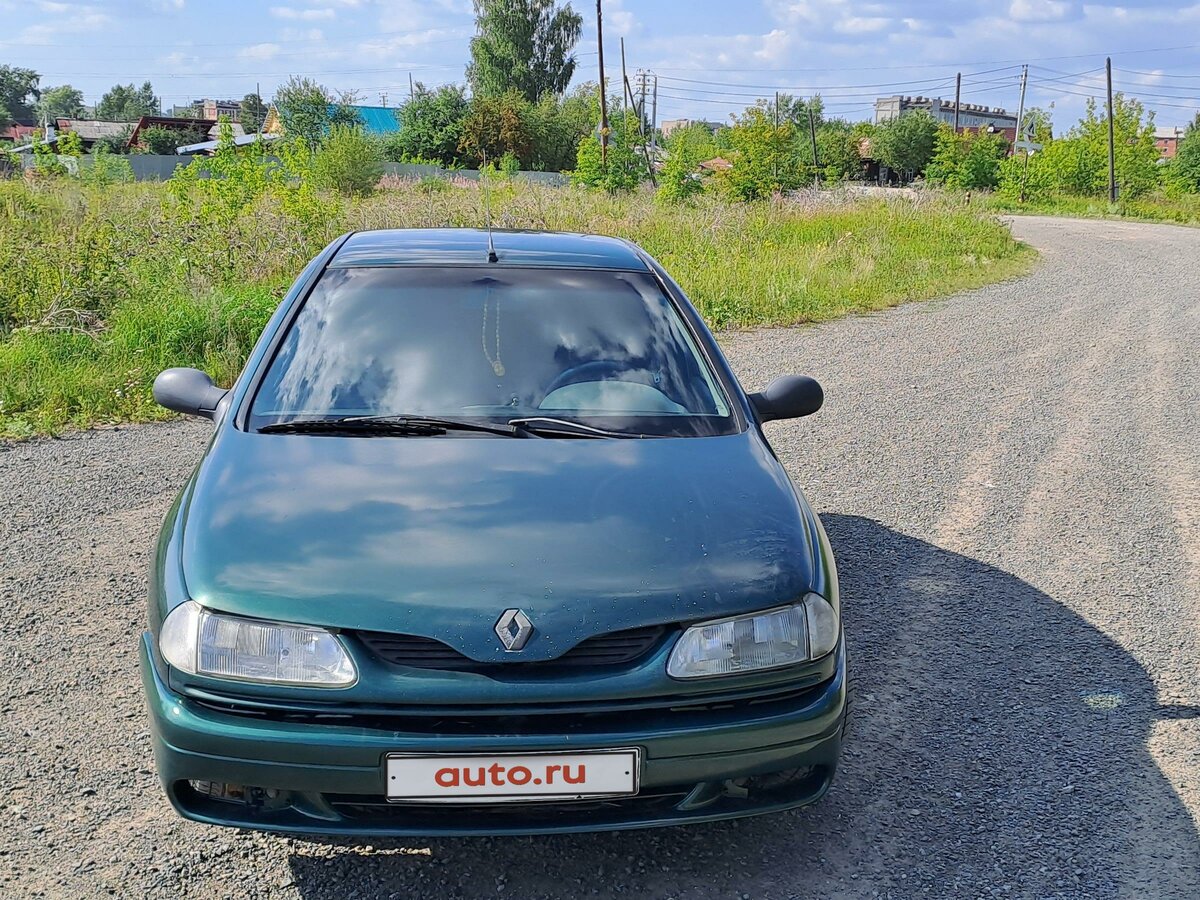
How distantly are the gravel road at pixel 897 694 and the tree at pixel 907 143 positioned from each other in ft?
243

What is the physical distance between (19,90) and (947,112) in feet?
427

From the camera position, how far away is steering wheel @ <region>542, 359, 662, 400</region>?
3.32 m

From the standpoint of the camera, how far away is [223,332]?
8531 mm

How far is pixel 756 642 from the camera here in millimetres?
2328

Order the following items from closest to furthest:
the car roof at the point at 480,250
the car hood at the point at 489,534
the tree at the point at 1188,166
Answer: the car hood at the point at 489,534
the car roof at the point at 480,250
the tree at the point at 1188,166

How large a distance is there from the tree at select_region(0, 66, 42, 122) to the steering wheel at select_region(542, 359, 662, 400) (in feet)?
557

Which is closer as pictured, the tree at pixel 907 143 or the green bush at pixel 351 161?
the green bush at pixel 351 161

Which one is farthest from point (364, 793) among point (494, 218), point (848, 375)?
point (494, 218)

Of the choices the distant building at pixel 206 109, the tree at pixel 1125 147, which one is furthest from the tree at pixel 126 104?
the tree at pixel 1125 147

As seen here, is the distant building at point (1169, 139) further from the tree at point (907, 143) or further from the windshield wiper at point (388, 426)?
the windshield wiper at point (388, 426)

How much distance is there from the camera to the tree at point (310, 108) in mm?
49906

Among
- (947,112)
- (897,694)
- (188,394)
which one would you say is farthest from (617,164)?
(947,112)

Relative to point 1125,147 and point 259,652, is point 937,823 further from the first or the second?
point 1125,147

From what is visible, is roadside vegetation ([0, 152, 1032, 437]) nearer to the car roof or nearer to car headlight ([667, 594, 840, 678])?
the car roof
